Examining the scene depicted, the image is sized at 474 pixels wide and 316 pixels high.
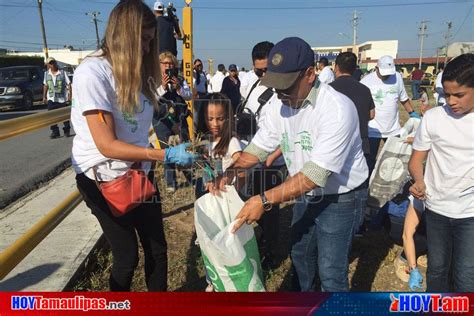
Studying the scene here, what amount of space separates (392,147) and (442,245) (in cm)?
197

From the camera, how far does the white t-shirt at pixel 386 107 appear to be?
15.8ft

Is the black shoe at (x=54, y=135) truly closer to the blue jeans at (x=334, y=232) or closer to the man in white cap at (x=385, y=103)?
the man in white cap at (x=385, y=103)

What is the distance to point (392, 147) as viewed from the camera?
4.16 m

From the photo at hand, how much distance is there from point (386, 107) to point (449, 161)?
2.71 m

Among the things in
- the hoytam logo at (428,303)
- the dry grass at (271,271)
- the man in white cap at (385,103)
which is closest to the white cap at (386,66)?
the man in white cap at (385,103)

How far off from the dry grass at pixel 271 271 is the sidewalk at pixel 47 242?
18 cm

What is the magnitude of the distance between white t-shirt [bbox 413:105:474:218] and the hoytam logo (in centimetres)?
72

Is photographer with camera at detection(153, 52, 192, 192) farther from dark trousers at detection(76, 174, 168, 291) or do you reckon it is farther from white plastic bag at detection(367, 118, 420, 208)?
white plastic bag at detection(367, 118, 420, 208)

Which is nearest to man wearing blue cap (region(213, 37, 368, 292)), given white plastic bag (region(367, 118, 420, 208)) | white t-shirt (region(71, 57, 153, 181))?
white t-shirt (region(71, 57, 153, 181))

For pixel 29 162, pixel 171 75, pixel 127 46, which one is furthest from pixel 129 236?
pixel 29 162

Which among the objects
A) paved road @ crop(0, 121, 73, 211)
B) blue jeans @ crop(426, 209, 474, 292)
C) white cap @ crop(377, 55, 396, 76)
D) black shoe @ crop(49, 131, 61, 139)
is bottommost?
paved road @ crop(0, 121, 73, 211)

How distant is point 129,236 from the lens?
212cm

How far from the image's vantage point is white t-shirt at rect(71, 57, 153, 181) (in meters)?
1.77

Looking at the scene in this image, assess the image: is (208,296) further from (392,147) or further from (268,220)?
(392,147)
